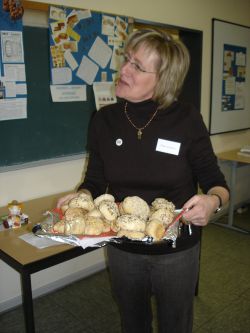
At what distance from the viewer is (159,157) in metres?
1.26

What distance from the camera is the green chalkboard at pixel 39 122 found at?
7.07 ft

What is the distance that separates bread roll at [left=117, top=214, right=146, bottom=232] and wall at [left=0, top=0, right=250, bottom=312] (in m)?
1.34

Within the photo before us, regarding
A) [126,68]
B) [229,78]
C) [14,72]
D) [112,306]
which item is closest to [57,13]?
[14,72]

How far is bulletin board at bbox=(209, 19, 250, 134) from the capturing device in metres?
3.64

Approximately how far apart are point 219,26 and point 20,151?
8.27 ft

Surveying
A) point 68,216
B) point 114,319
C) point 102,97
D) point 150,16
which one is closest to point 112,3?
point 150,16

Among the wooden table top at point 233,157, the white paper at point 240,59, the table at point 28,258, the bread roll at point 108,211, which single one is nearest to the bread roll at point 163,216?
the bread roll at point 108,211

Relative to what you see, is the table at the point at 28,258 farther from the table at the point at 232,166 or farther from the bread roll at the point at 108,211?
the table at the point at 232,166

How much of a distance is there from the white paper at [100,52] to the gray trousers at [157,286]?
158cm

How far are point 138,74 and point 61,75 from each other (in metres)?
1.22

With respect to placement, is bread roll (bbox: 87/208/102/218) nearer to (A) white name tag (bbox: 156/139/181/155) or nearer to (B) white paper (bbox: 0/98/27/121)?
(A) white name tag (bbox: 156/139/181/155)

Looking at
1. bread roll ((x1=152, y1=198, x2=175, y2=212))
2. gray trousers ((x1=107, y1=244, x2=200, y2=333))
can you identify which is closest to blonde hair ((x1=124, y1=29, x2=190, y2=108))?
bread roll ((x1=152, y1=198, x2=175, y2=212))

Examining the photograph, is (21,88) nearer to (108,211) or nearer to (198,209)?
(108,211)

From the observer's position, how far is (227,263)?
3014 millimetres
